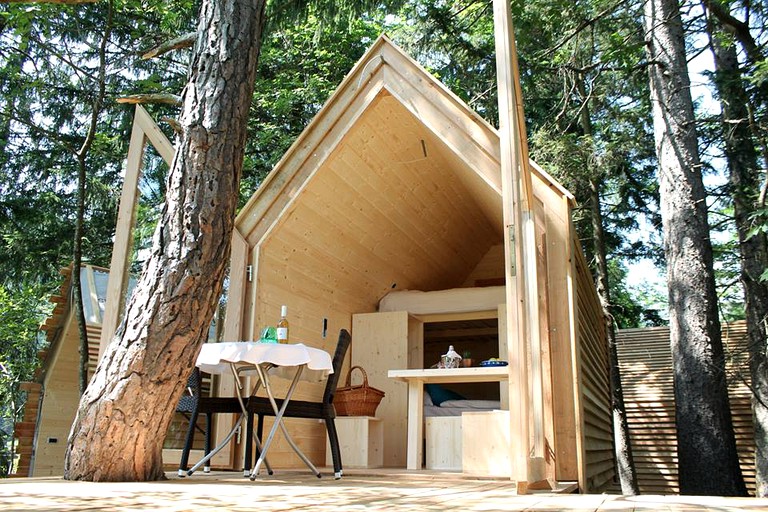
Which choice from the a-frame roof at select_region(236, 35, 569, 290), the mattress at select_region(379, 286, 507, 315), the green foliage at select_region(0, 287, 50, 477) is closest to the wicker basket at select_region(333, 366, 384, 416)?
the mattress at select_region(379, 286, 507, 315)

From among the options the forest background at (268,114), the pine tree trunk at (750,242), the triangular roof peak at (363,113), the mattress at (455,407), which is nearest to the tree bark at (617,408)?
the forest background at (268,114)

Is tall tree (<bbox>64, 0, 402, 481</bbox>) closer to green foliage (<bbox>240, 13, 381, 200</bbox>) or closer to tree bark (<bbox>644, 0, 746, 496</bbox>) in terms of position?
tree bark (<bbox>644, 0, 746, 496</bbox>)

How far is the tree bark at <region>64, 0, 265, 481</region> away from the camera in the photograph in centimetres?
387

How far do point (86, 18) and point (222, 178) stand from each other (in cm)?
897

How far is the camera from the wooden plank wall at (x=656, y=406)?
9.92 m

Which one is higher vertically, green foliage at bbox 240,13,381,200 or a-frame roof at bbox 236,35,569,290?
green foliage at bbox 240,13,381,200

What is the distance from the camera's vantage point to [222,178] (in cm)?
446

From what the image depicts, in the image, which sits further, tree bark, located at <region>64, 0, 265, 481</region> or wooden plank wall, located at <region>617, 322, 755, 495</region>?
wooden plank wall, located at <region>617, 322, 755, 495</region>

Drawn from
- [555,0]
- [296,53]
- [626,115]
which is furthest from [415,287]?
[296,53]

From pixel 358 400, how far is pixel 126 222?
2608 millimetres

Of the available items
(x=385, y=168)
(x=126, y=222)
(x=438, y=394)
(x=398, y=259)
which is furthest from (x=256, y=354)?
(x=438, y=394)

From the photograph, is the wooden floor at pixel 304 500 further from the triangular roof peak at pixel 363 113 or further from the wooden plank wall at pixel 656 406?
the wooden plank wall at pixel 656 406

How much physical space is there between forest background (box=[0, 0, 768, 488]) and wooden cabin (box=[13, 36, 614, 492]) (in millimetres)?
3370

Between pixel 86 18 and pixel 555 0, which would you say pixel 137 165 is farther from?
pixel 86 18
